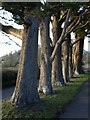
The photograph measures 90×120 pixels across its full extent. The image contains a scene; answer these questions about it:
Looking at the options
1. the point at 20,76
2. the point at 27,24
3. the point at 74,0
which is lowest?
the point at 20,76

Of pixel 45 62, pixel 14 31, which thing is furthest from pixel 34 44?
pixel 45 62

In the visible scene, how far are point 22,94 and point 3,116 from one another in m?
2.53

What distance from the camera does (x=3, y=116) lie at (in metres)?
11.6

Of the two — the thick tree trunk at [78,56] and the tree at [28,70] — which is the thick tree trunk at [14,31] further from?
the thick tree trunk at [78,56]

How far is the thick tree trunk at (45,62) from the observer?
64.1ft

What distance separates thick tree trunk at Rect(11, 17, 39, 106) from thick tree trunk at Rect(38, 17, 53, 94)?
4558 mm

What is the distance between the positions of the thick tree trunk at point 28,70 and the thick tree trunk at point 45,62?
15.0 feet

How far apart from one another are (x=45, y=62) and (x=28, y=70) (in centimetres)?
558

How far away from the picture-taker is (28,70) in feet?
47.7

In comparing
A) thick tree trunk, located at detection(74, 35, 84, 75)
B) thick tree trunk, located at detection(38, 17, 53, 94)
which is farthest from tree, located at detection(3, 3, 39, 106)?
thick tree trunk, located at detection(74, 35, 84, 75)

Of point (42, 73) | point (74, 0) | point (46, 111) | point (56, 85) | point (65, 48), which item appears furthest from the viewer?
point (65, 48)

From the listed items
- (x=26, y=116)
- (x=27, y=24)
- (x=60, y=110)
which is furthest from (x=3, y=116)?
(x=27, y=24)

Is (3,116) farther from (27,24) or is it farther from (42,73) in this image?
(42,73)

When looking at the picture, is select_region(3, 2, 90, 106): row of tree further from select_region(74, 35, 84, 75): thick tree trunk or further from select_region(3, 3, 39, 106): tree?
Answer: select_region(74, 35, 84, 75): thick tree trunk
